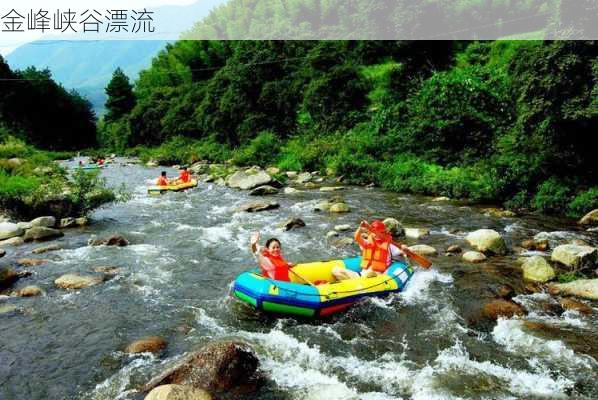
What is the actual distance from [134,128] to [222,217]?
118ft

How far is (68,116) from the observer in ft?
178

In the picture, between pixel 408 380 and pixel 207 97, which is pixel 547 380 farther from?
pixel 207 97

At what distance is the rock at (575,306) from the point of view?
658 cm

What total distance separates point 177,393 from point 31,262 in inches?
257

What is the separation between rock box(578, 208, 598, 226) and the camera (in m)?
11.1

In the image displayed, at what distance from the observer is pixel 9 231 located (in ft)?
36.9

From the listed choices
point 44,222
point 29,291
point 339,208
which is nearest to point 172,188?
point 44,222

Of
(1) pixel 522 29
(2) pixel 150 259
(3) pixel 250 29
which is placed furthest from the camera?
(3) pixel 250 29

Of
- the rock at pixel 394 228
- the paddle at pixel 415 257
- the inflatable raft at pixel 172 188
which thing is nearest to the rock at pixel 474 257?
the paddle at pixel 415 257

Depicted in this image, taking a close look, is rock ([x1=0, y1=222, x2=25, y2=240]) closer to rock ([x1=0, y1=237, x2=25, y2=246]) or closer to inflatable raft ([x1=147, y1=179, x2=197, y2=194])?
rock ([x1=0, y1=237, x2=25, y2=246])

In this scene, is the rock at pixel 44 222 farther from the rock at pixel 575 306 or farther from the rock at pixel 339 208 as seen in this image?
the rock at pixel 575 306

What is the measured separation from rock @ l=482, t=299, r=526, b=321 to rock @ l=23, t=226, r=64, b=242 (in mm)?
9974

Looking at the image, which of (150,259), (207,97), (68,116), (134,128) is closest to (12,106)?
(68,116)

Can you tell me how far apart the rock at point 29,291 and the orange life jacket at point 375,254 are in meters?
5.56
